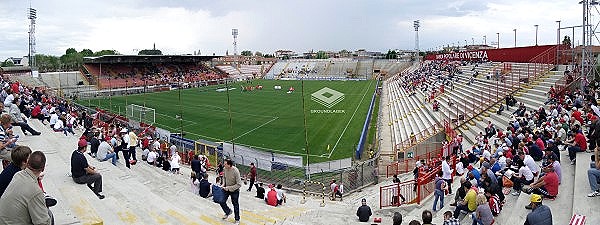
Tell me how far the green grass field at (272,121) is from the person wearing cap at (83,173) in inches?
583

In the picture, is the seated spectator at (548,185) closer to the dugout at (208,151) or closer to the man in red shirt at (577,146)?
the man in red shirt at (577,146)

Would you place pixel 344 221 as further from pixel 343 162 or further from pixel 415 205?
pixel 343 162

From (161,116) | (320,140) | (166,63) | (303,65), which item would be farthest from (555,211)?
(303,65)

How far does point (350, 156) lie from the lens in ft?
80.1

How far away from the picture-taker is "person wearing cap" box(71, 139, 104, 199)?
30.3ft

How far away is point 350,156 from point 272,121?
13.3 m

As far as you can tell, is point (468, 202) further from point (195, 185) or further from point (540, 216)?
point (195, 185)

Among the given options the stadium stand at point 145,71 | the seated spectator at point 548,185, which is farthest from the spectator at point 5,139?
the stadium stand at point 145,71

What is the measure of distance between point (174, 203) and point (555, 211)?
854 cm

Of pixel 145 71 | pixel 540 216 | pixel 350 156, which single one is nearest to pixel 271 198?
pixel 540 216

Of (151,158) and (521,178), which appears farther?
(151,158)

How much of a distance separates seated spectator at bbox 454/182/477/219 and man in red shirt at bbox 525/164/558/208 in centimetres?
138

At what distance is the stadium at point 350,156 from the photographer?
9.17 metres

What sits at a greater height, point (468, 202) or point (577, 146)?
point (577, 146)
